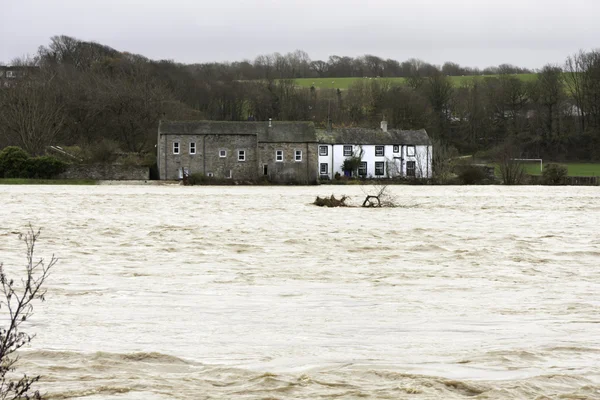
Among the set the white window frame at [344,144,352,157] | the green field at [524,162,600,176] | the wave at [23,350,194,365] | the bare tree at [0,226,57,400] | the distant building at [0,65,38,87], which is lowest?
the wave at [23,350,194,365]

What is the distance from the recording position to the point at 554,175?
79375 millimetres

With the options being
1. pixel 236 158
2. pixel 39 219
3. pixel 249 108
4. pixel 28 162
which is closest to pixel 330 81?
pixel 249 108

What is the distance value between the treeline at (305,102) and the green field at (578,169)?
416cm

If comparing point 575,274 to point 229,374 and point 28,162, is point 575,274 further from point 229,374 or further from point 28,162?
point 28,162

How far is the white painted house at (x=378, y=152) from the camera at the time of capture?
8212 cm

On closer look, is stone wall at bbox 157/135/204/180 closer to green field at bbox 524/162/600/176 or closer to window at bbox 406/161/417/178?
window at bbox 406/161/417/178

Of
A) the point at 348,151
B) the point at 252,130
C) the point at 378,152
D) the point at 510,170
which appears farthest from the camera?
the point at 378,152

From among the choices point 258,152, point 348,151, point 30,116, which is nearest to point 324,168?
point 348,151

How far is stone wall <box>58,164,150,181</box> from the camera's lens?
75750mm

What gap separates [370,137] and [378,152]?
1.62m

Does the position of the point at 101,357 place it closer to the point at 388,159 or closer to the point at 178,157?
the point at 178,157

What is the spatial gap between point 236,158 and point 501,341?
70.3m

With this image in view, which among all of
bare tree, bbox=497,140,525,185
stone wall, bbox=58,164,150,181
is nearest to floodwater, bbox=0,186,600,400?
stone wall, bbox=58,164,150,181

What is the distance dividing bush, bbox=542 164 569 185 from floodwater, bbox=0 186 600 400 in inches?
2192
